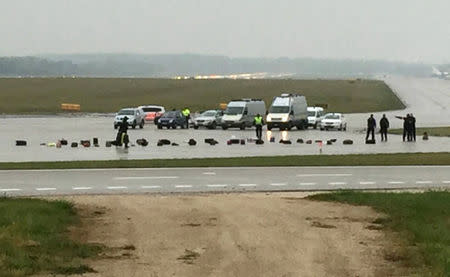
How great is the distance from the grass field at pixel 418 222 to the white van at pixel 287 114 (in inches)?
1622

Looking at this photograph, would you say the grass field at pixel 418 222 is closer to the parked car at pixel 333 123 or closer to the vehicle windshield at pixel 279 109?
the parked car at pixel 333 123

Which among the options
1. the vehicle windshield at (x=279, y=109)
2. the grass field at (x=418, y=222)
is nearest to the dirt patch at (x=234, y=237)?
the grass field at (x=418, y=222)

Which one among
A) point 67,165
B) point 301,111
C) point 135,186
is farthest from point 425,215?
point 301,111

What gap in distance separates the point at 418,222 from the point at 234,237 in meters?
3.14

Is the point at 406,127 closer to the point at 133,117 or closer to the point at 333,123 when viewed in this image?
the point at 333,123

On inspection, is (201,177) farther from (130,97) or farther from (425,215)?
(130,97)

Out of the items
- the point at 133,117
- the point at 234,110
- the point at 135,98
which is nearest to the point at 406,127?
the point at 234,110

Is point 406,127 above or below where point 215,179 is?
below

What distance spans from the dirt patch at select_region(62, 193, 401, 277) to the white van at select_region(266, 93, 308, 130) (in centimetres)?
4193

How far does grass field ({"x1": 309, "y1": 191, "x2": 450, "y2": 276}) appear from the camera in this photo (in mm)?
10288

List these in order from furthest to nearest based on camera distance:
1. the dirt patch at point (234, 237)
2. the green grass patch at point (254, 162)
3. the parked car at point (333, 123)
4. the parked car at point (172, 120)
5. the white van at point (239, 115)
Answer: the parked car at point (172, 120) < the white van at point (239, 115) < the parked car at point (333, 123) < the green grass patch at point (254, 162) < the dirt patch at point (234, 237)

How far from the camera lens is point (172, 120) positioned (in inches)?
2336

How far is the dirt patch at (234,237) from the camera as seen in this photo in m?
9.96

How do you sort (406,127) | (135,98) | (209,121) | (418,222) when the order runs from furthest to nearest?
(135,98), (209,121), (406,127), (418,222)
